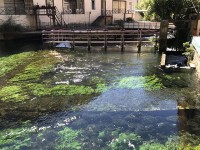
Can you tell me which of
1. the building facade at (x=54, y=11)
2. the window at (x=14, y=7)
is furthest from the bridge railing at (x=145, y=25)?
the window at (x=14, y=7)

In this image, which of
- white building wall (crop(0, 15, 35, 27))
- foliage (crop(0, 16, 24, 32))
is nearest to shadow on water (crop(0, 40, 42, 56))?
foliage (crop(0, 16, 24, 32))

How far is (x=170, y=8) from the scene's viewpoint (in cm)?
2339

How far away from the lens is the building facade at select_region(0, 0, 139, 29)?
31750mm

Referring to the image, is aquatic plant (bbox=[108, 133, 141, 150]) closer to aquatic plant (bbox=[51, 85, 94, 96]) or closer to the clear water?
the clear water

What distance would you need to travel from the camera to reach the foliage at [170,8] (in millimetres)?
23031

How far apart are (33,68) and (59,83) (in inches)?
166

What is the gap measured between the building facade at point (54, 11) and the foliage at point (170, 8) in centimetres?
1301

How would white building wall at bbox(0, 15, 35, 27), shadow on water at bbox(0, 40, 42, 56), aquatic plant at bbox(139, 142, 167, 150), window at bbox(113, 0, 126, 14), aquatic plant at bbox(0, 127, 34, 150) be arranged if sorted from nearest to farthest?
aquatic plant at bbox(139, 142, 167, 150), aquatic plant at bbox(0, 127, 34, 150), shadow on water at bbox(0, 40, 42, 56), white building wall at bbox(0, 15, 35, 27), window at bbox(113, 0, 126, 14)

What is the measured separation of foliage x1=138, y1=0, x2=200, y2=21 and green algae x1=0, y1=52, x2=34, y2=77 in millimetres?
11657

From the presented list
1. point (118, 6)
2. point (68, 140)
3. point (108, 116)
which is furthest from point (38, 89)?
point (118, 6)

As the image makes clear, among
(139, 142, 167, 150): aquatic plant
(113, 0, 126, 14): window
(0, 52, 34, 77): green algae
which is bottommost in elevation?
(139, 142, 167, 150): aquatic plant

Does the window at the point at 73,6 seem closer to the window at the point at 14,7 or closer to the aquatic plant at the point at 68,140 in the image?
the window at the point at 14,7

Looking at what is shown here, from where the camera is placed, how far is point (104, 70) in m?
17.3

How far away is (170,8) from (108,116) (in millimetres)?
16288
